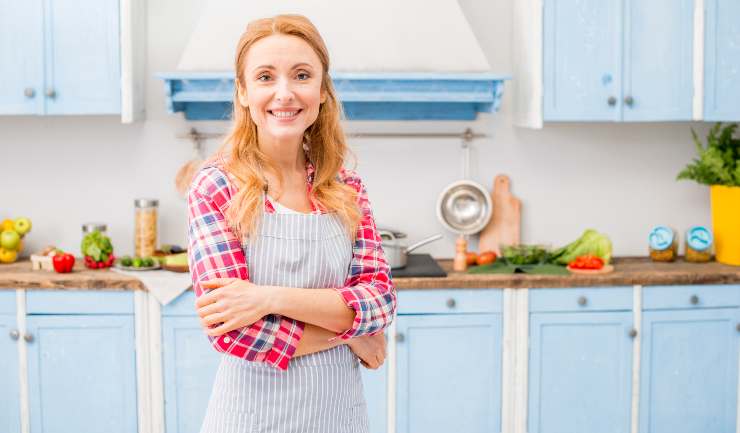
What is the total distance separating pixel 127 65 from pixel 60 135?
0.62 m

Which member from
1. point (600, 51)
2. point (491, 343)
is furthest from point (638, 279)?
point (600, 51)

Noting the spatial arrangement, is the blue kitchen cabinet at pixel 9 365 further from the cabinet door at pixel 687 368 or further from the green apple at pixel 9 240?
the cabinet door at pixel 687 368

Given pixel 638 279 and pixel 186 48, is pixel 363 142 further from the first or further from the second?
pixel 638 279

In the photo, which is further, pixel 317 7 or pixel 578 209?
pixel 578 209

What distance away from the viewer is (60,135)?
4.14m

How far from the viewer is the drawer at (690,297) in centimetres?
373

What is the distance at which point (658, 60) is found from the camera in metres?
3.83

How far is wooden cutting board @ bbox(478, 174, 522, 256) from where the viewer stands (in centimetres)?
418

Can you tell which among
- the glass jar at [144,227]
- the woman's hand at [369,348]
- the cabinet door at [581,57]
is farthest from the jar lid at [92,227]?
the woman's hand at [369,348]

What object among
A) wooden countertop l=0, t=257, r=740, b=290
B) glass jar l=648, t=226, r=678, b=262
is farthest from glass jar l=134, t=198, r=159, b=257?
glass jar l=648, t=226, r=678, b=262

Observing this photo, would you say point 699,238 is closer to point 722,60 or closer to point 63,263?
point 722,60

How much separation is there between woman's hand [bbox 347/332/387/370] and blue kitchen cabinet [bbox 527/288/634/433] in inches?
72.3

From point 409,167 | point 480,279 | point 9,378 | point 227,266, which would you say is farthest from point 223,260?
point 409,167

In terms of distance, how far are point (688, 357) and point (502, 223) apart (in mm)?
966
